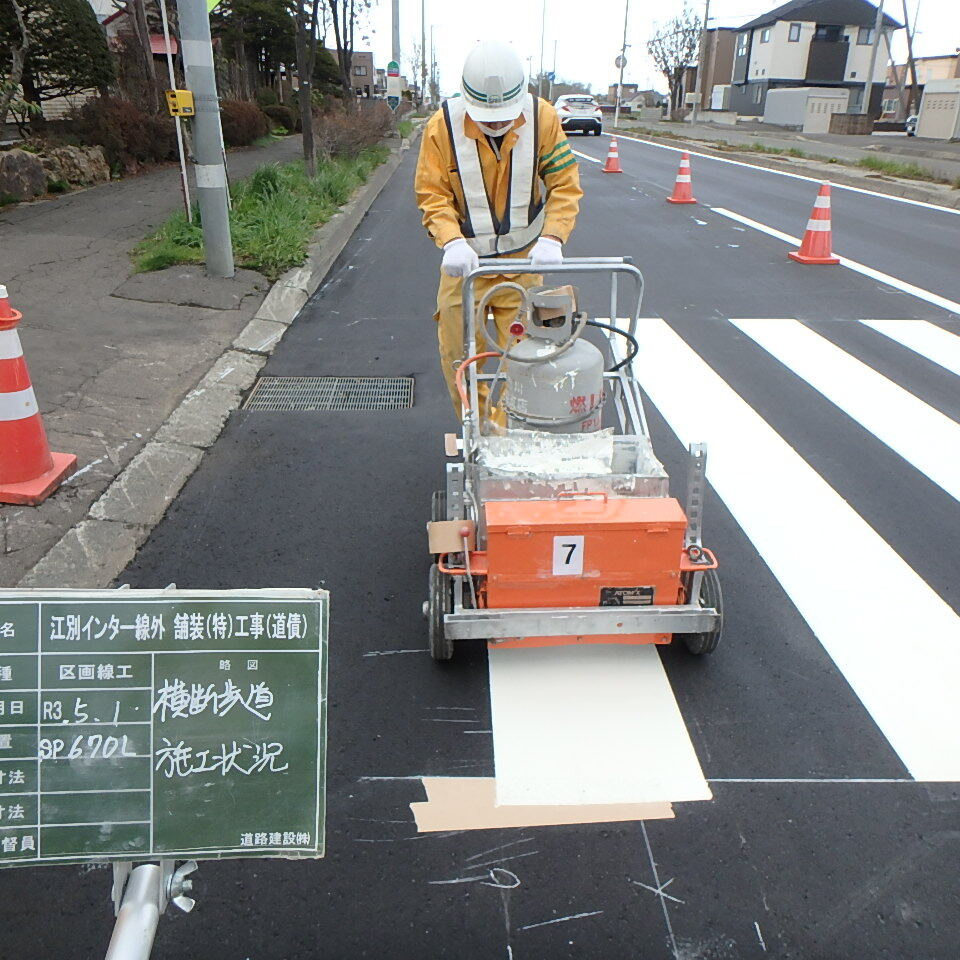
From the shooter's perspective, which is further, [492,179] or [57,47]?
[57,47]

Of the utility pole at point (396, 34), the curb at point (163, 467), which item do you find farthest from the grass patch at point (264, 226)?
the utility pole at point (396, 34)

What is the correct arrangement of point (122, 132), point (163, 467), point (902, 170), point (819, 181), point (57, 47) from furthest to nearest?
point (902, 170) < point (819, 181) < point (57, 47) < point (122, 132) < point (163, 467)

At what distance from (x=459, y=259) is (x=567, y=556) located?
160 cm

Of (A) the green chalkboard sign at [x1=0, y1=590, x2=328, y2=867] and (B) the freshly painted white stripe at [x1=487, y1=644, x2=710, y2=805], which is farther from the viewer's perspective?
(B) the freshly painted white stripe at [x1=487, y1=644, x2=710, y2=805]

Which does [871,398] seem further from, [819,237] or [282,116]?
[282,116]

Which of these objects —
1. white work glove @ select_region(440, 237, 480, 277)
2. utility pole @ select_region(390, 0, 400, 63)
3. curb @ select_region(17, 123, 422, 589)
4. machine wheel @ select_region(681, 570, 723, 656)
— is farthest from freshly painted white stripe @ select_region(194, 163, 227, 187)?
utility pole @ select_region(390, 0, 400, 63)

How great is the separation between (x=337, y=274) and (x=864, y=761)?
811 cm

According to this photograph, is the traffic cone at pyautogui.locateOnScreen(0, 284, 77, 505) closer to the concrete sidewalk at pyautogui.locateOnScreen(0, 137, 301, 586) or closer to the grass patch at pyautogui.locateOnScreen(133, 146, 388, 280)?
the concrete sidewalk at pyautogui.locateOnScreen(0, 137, 301, 586)

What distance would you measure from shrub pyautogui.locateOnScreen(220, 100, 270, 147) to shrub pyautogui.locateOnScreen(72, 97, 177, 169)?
3529mm

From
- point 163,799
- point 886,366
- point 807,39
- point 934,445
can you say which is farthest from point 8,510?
point 807,39

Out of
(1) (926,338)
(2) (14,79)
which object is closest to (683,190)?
(1) (926,338)

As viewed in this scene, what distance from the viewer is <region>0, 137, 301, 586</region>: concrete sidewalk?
432 cm

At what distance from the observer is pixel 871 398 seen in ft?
19.9

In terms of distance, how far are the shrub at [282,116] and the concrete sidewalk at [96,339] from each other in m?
21.2
